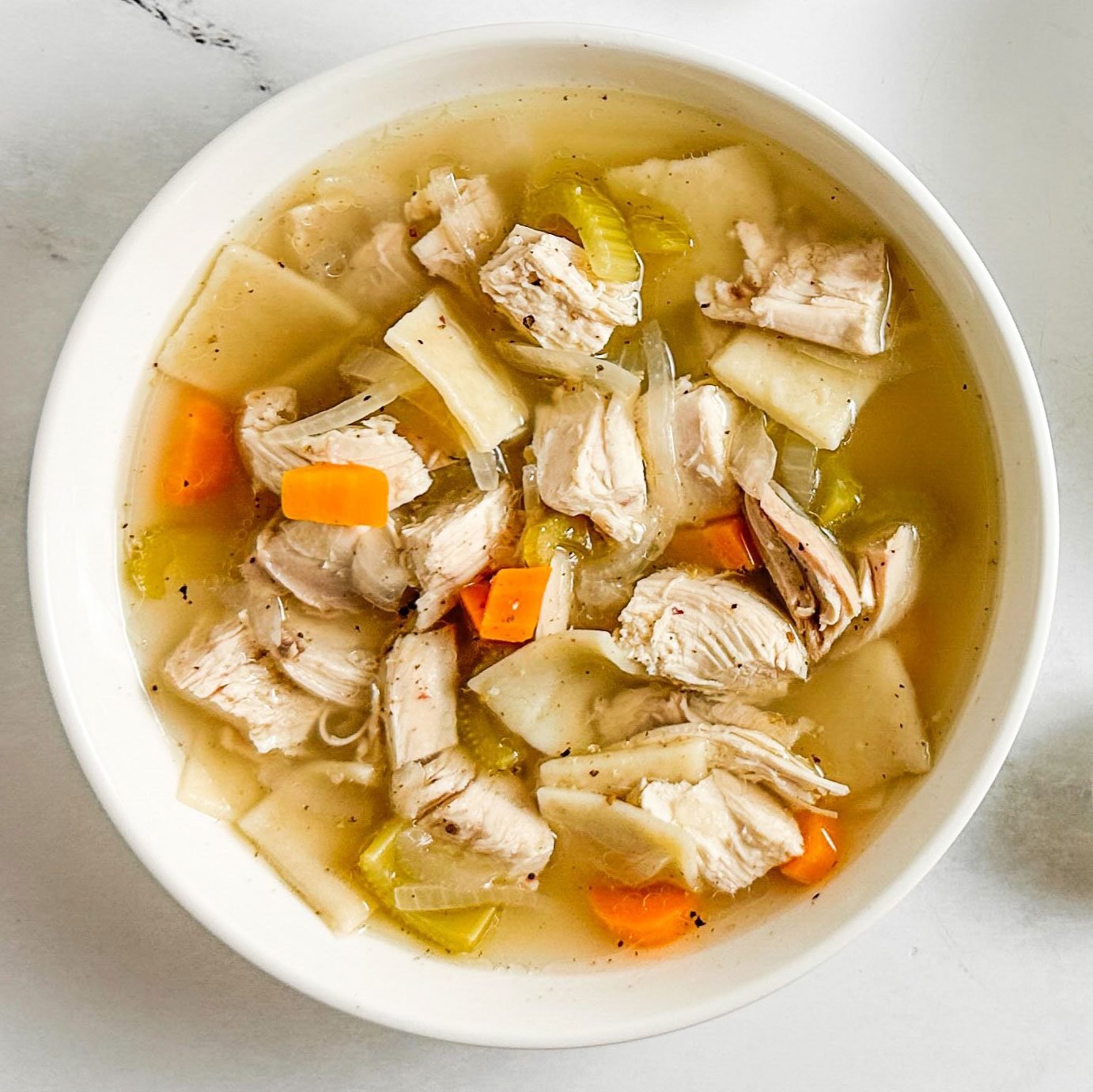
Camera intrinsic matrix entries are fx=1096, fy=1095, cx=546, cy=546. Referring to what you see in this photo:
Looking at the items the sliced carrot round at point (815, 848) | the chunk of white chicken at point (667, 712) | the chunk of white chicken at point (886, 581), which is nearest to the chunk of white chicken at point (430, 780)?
the chunk of white chicken at point (667, 712)

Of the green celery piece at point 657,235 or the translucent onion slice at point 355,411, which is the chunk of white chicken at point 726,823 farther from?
the green celery piece at point 657,235

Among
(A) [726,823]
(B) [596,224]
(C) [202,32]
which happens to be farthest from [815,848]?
(C) [202,32]

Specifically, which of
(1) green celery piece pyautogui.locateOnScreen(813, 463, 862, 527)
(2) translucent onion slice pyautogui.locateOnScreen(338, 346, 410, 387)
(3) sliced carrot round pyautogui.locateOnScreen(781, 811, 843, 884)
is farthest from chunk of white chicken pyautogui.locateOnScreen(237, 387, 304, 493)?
(3) sliced carrot round pyautogui.locateOnScreen(781, 811, 843, 884)

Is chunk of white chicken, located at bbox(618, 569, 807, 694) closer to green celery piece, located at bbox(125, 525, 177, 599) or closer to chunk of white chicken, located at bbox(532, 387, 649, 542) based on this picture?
chunk of white chicken, located at bbox(532, 387, 649, 542)

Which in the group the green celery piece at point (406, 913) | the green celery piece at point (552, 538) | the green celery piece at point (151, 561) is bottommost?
the green celery piece at point (406, 913)

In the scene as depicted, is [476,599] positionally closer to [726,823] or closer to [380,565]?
[380,565]

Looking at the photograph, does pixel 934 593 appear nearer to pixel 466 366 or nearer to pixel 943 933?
pixel 943 933
